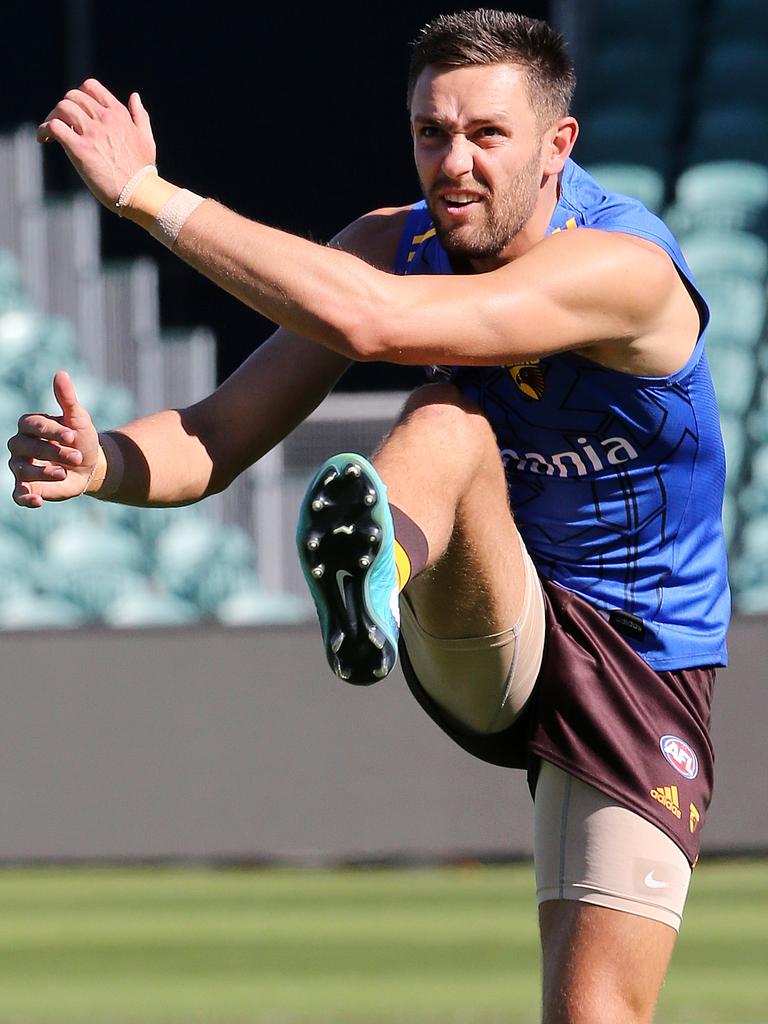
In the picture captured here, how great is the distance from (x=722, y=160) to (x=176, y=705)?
6.19m

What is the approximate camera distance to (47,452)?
335cm

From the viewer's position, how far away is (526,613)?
11.3 ft

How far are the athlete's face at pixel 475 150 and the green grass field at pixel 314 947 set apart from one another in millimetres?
2654

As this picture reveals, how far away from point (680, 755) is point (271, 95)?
10.5m

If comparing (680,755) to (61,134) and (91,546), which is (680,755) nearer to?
(61,134)

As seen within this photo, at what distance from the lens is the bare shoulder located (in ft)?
12.3

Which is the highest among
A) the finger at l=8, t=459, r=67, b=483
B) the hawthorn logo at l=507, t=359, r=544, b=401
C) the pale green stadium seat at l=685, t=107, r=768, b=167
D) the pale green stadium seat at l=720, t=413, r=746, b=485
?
the pale green stadium seat at l=685, t=107, r=768, b=167

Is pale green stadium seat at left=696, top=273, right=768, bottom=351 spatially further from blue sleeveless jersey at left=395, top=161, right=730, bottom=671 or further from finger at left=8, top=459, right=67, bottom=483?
finger at left=8, top=459, right=67, bottom=483

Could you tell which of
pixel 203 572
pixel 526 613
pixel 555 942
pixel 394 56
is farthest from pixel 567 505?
pixel 394 56

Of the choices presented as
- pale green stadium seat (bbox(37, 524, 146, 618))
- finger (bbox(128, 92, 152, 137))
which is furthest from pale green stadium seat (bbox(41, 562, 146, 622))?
finger (bbox(128, 92, 152, 137))

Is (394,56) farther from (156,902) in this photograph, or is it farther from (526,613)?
(526,613)

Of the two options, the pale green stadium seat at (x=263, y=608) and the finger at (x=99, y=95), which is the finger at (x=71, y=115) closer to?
the finger at (x=99, y=95)

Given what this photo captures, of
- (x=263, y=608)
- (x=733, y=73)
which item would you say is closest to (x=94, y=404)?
(x=263, y=608)

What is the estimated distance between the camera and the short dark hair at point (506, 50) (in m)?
3.29
